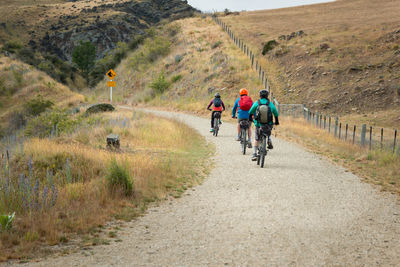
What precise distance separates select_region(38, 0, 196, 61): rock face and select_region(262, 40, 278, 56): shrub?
122ft

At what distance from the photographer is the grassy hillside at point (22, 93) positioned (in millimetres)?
34381

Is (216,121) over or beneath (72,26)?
beneath

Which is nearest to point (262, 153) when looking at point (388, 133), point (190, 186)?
point (190, 186)

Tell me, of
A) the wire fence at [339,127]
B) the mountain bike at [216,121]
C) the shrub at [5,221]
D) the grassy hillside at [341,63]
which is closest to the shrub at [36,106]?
the wire fence at [339,127]

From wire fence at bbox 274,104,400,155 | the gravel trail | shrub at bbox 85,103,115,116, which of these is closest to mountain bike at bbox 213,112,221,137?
wire fence at bbox 274,104,400,155

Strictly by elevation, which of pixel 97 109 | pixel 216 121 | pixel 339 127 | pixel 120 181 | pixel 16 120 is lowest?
pixel 16 120

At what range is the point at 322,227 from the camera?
6.36 metres

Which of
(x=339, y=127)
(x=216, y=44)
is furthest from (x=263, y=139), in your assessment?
(x=216, y=44)

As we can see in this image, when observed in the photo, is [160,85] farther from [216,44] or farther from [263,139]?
[263,139]

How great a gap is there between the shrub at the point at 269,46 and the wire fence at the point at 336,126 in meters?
1.44

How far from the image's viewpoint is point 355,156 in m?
14.3

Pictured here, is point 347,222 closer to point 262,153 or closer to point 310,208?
point 310,208

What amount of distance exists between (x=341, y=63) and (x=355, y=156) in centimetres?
2644

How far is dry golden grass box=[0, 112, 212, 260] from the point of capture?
18.7 feet
